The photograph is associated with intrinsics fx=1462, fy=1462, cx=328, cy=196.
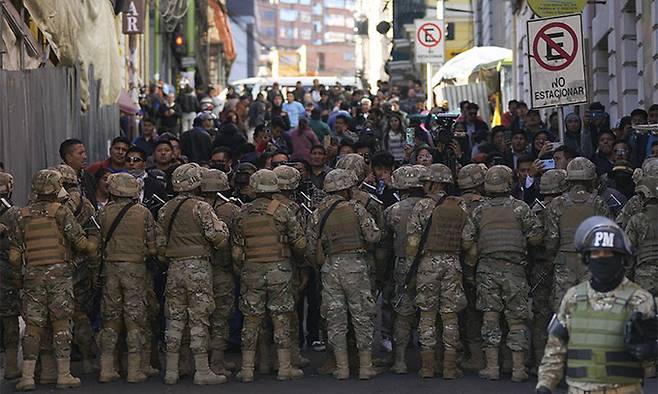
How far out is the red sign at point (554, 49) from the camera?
1513cm

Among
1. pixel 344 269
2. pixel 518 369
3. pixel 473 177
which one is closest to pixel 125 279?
pixel 344 269

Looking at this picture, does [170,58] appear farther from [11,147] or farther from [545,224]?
[545,224]

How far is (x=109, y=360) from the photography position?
1192 cm

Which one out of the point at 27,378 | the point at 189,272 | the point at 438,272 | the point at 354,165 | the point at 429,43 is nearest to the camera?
the point at 27,378

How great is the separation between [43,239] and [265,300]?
1.88m

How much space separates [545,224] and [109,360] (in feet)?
12.3

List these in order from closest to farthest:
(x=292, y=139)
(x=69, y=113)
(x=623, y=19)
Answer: (x=69, y=113)
(x=292, y=139)
(x=623, y=19)

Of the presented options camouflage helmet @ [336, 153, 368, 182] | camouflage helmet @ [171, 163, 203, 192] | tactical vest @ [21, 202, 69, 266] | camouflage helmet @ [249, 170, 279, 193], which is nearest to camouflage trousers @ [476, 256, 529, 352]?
camouflage helmet @ [336, 153, 368, 182]

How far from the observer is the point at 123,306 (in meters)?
11.9

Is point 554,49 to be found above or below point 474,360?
above

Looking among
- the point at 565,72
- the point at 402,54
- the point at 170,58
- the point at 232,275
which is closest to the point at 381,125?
the point at 565,72

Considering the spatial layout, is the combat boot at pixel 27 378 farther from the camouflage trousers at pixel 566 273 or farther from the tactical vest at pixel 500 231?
the camouflage trousers at pixel 566 273

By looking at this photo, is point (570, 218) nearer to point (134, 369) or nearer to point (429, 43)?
point (134, 369)

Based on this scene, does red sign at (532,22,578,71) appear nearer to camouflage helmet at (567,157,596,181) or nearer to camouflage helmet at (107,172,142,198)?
camouflage helmet at (567,157,596,181)
